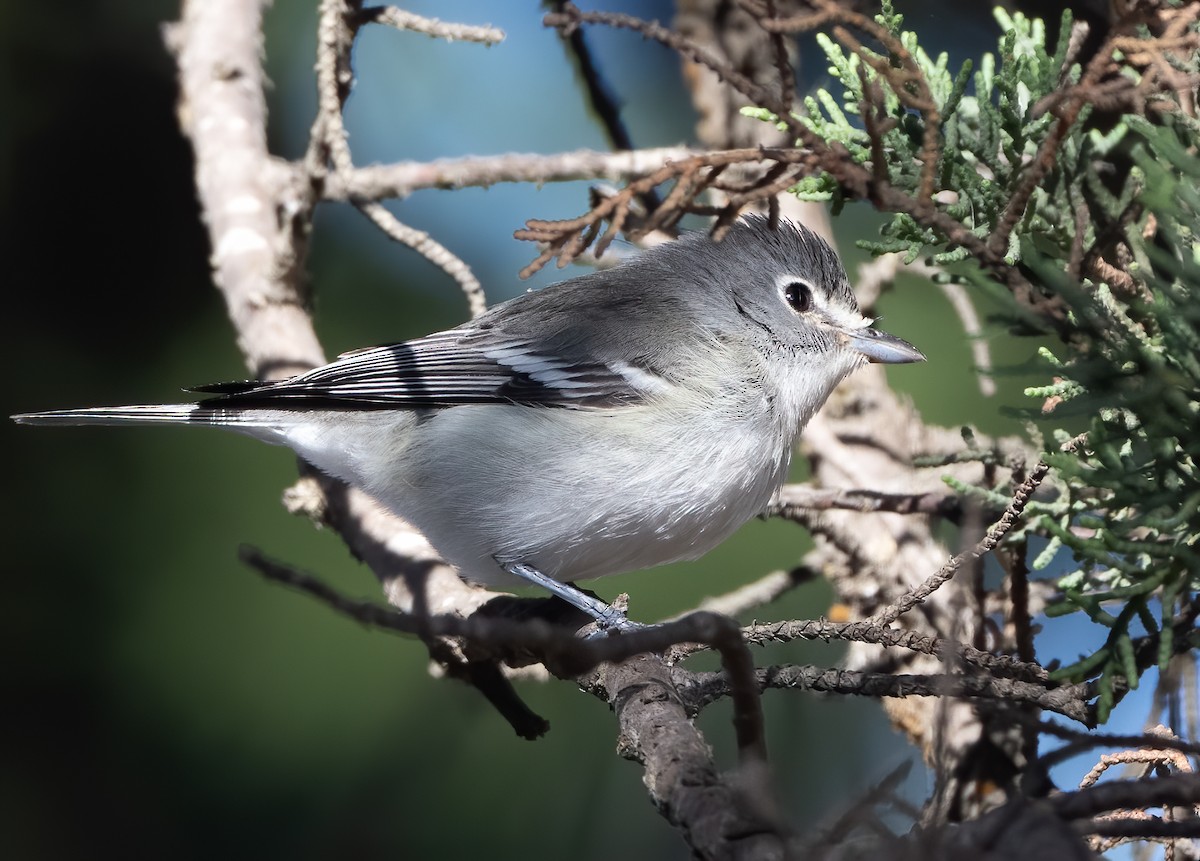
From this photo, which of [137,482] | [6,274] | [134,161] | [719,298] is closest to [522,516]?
[719,298]

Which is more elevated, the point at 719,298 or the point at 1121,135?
the point at 719,298

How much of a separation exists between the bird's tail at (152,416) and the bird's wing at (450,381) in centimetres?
4

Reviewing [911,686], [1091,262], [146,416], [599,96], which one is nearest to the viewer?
[911,686]

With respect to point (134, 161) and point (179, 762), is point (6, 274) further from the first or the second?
point (179, 762)

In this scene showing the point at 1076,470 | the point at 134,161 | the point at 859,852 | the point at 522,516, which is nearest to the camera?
the point at 859,852

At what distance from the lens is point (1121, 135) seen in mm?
2143

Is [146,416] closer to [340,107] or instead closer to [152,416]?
[152,416]

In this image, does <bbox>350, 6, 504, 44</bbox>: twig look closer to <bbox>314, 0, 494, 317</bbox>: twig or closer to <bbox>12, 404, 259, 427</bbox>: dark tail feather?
<bbox>314, 0, 494, 317</bbox>: twig

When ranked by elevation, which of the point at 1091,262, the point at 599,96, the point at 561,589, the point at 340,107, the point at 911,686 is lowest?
the point at 911,686

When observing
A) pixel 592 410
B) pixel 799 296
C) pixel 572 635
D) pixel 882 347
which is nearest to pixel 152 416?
pixel 592 410

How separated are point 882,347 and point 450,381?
119 cm

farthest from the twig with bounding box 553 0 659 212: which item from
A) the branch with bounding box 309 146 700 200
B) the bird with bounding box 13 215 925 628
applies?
the bird with bounding box 13 215 925 628

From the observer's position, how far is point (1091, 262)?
77.8 inches

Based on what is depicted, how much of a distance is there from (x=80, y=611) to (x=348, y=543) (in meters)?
0.84
